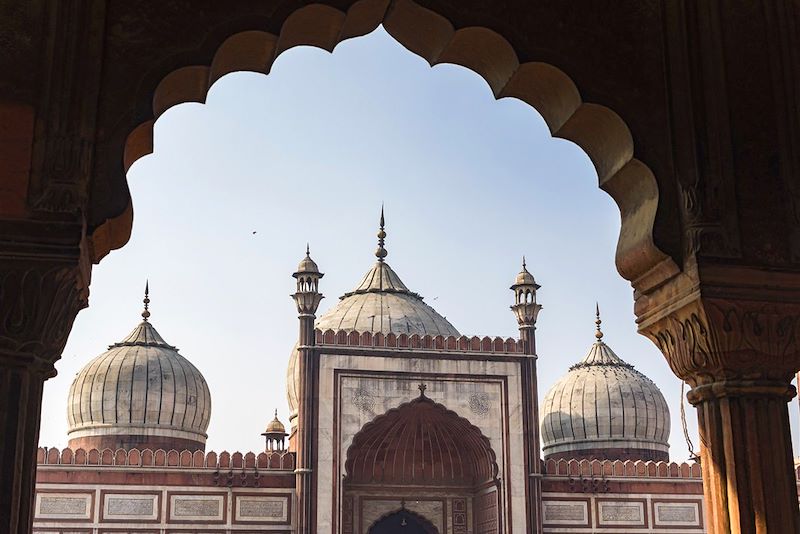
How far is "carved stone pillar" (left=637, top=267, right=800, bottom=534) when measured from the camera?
118 inches

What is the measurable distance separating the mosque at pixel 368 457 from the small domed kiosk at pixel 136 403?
0.02m

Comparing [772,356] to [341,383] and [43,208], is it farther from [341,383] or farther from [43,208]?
[341,383]

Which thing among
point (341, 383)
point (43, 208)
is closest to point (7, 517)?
point (43, 208)

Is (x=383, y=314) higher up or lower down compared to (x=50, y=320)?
higher up

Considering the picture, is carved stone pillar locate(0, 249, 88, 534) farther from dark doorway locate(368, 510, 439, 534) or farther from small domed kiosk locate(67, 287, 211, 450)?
small domed kiosk locate(67, 287, 211, 450)

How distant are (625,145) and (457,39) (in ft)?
1.89

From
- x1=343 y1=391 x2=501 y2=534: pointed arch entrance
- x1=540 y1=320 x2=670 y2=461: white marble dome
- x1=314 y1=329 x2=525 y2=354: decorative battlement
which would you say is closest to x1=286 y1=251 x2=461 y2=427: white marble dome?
x1=314 y1=329 x2=525 y2=354: decorative battlement

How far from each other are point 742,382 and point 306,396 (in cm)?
1303

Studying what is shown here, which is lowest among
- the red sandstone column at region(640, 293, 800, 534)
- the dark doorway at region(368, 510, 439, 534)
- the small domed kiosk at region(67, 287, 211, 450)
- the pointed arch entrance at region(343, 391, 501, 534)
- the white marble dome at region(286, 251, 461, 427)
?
the red sandstone column at region(640, 293, 800, 534)

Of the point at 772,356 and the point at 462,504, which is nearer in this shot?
the point at 772,356

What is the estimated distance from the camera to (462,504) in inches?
664

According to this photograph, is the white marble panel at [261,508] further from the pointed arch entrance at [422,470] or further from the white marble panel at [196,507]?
the pointed arch entrance at [422,470]

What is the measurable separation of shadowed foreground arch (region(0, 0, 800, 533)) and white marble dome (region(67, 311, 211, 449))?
1589cm

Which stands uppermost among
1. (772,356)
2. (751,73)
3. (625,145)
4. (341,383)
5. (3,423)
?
(341,383)
